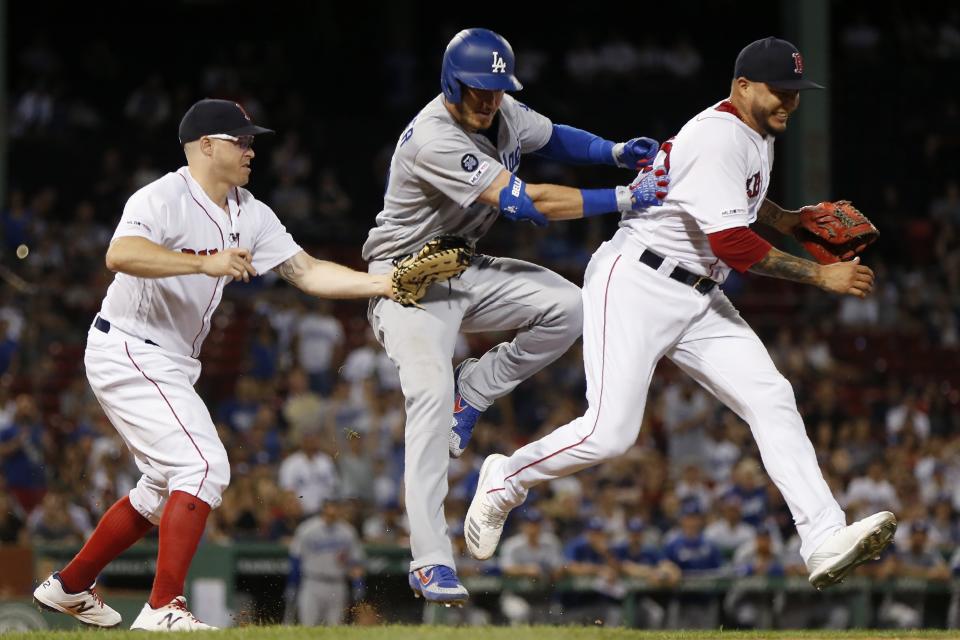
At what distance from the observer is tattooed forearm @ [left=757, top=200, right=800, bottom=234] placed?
609 centimetres

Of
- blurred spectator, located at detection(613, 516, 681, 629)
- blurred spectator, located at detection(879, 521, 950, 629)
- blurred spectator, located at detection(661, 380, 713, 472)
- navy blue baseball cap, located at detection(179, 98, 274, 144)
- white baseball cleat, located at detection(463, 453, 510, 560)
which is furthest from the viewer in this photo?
blurred spectator, located at detection(661, 380, 713, 472)

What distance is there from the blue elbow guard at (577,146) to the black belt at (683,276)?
2.05 feet

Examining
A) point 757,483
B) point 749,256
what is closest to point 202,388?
point 757,483

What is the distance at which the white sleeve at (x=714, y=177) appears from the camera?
5.42m

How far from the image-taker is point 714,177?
544cm

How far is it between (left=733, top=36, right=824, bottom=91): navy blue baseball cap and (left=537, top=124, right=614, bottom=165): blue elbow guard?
0.80 meters

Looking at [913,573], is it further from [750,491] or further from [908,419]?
[908,419]

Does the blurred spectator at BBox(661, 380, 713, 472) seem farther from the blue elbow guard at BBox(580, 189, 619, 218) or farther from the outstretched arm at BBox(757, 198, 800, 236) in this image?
the blue elbow guard at BBox(580, 189, 619, 218)

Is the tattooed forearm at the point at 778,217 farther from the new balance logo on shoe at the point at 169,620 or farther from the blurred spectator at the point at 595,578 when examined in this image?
the blurred spectator at the point at 595,578

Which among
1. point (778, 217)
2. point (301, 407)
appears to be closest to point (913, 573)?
point (301, 407)

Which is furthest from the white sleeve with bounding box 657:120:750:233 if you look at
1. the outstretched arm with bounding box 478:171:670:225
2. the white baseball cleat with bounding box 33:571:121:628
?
the white baseball cleat with bounding box 33:571:121:628

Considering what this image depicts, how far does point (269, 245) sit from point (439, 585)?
5.21 feet

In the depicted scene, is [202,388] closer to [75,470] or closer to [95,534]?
[75,470]

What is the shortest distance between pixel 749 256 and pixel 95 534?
2.91 m
